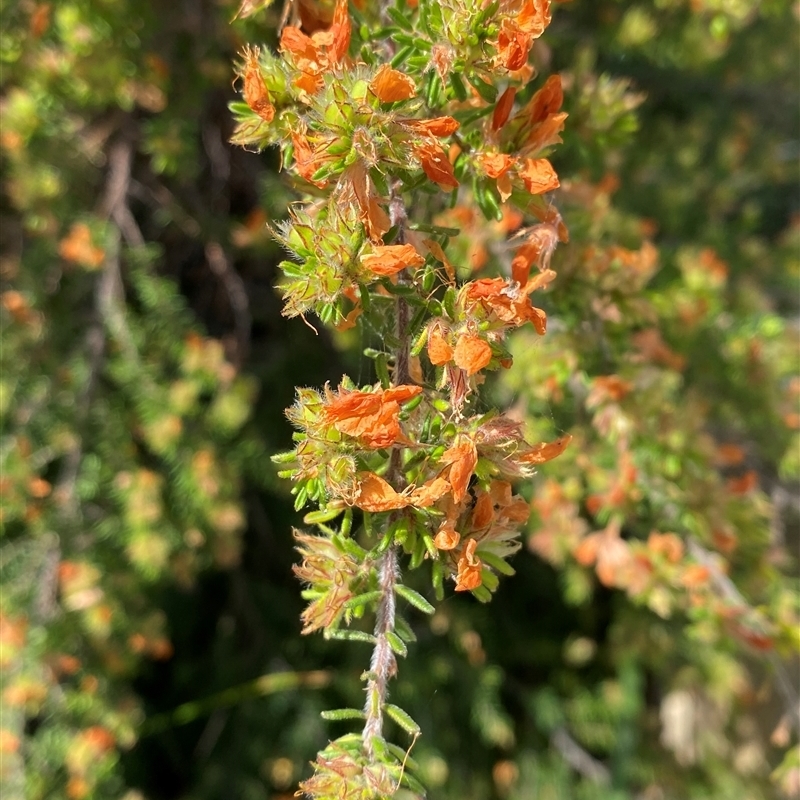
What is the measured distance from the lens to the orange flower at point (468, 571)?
26.3 inches

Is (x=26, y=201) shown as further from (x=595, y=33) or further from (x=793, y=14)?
(x=793, y=14)

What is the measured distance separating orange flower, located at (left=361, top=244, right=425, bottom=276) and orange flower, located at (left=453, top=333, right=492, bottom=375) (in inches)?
3.6

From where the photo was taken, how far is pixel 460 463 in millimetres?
652

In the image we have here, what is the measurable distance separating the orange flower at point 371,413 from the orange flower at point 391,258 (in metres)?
0.11

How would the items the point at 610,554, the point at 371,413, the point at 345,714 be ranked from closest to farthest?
the point at 371,413 < the point at 345,714 < the point at 610,554

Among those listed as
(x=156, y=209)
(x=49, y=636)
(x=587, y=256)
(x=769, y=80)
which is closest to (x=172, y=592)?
(x=49, y=636)

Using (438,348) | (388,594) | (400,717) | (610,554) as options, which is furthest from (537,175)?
(610,554)

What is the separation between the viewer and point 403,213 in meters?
0.74

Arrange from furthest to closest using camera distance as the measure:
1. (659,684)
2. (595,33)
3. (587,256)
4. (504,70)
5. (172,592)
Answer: (659,684), (172,592), (595,33), (587,256), (504,70)

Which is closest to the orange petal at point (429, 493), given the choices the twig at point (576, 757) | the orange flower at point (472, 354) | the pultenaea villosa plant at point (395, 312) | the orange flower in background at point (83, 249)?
the pultenaea villosa plant at point (395, 312)

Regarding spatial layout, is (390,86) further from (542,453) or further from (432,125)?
(542,453)

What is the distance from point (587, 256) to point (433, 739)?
183 centimetres

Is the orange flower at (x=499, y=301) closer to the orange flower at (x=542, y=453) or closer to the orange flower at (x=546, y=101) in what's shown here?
the orange flower at (x=542, y=453)

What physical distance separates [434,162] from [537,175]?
0.15 m
